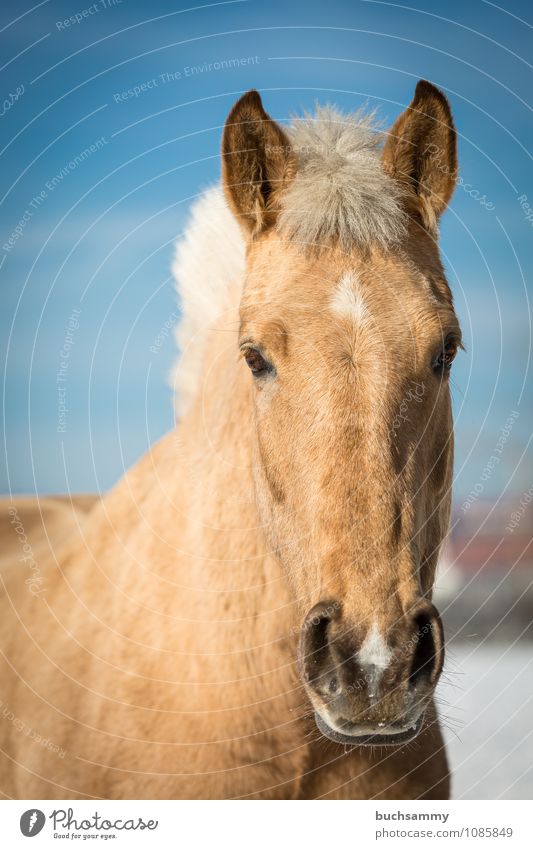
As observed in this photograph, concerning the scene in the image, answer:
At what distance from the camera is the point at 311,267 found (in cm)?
200

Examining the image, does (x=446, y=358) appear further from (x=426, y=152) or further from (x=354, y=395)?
(x=426, y=152)

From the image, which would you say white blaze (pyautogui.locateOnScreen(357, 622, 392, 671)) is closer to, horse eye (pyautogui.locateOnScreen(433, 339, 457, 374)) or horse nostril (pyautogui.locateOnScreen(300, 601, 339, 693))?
horse nostril (pyautogui.locateOnScreen(300, 601, 339, 693))

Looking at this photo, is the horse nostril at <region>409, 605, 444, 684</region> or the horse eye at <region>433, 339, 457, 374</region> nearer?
the horse nostril at <region>409, 605, 444, 684</region>

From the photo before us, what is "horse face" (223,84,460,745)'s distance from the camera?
5.38 ft

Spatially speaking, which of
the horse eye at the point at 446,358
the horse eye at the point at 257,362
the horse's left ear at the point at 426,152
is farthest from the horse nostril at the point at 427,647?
the horse's left ear at the point at 426,152

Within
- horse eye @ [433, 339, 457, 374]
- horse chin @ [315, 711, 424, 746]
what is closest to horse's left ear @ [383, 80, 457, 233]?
horse eye @ [433, 339, 457, 374]

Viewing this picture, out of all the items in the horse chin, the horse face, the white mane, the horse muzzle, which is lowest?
the horse chin

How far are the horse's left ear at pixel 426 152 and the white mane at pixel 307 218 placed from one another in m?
0.07

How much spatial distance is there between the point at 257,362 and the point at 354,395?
0.32m

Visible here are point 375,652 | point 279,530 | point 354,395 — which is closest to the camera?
point 375,652

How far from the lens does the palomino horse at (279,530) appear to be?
171 cm

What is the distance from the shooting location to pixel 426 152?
223 cm

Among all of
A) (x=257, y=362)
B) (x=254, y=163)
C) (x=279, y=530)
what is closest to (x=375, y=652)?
(x=279, y=530)
